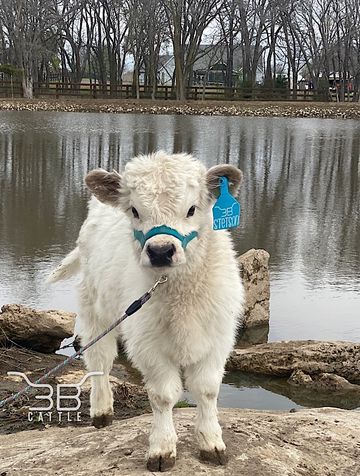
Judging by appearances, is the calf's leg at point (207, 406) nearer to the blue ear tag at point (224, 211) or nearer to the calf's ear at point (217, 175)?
the blue ear tag at point (224, 211)

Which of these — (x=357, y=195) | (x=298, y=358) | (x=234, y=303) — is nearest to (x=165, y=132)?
(x=357, y=195)

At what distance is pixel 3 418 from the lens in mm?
5527

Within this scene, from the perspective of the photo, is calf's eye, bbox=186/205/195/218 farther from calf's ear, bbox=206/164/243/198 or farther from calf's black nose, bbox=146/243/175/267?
calf's black nose, bbox=146/243/175/267

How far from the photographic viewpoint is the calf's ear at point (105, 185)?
3.84 meters

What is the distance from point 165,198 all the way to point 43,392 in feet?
10.7

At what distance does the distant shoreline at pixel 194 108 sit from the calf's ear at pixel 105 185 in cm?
4033

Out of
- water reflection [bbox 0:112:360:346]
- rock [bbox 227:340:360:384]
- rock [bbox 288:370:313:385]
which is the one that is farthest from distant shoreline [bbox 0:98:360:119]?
rock [bbox 288:370:313:385]

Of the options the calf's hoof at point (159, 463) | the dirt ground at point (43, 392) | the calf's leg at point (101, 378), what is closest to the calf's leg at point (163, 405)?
the calf's hoof at point (159, 463)

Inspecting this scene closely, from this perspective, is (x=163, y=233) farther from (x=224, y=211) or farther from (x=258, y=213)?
(x=258, y=213)

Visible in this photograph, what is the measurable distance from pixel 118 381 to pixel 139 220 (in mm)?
3205

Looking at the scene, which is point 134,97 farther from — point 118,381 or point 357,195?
point 118,381

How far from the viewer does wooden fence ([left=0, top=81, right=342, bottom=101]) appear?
53562mm

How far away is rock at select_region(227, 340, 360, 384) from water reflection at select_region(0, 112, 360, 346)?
85cm

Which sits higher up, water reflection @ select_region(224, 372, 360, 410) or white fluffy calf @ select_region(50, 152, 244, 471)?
white fluffy calf @ select_region(50, 152, 244, 471)
